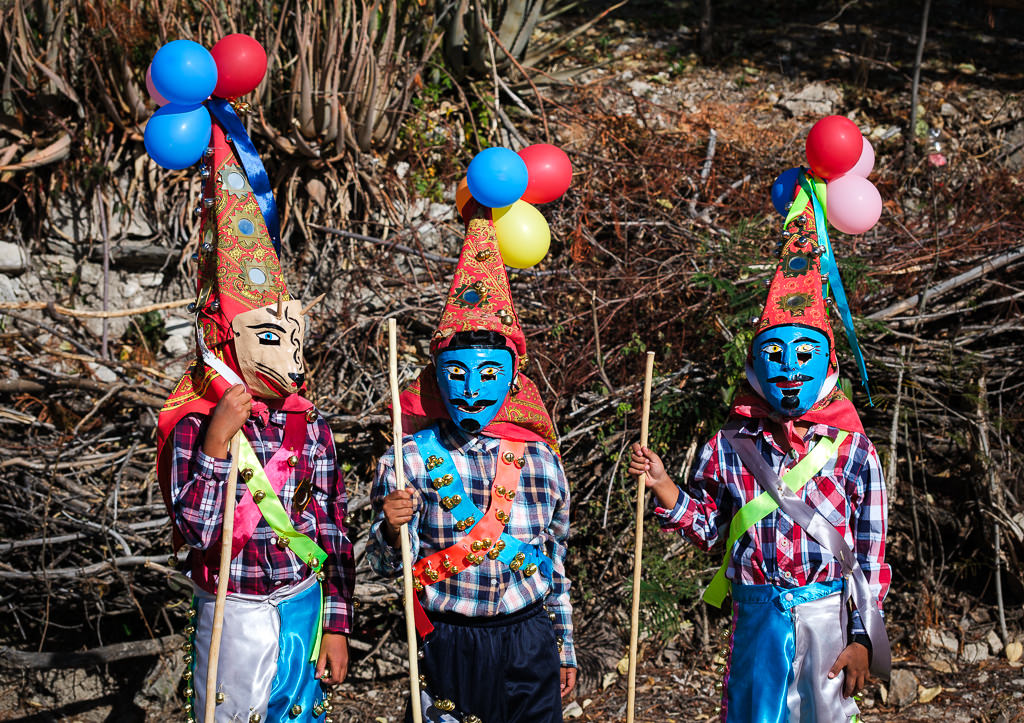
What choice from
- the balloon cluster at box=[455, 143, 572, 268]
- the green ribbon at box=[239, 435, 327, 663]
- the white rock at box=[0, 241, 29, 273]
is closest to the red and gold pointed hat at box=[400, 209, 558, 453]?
the balloon cluster at box=[455, 143, 572, 268]

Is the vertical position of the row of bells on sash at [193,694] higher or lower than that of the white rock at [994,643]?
higher

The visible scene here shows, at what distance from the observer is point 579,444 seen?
457 cm

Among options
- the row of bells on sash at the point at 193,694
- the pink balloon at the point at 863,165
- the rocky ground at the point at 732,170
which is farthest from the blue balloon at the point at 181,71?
the rocky ground at the point at 732,170

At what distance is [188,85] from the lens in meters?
2.61

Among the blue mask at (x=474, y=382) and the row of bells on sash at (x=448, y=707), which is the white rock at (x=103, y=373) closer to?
the blue mask at (x=474, y=382)

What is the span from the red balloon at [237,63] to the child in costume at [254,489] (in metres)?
0.24

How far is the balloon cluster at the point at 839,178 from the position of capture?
2846mm

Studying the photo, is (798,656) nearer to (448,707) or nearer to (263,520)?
(448,707)

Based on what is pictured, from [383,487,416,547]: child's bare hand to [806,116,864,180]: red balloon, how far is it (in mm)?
1716

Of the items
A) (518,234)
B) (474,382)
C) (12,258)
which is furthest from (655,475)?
(12,258)

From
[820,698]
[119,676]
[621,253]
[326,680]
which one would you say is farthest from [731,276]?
[119,676]

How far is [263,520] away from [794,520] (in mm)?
1562

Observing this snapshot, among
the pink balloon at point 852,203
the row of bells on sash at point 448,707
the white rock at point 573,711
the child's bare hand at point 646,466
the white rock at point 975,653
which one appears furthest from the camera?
the white rock at point 975,653

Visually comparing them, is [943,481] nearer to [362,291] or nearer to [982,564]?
[982,564]
